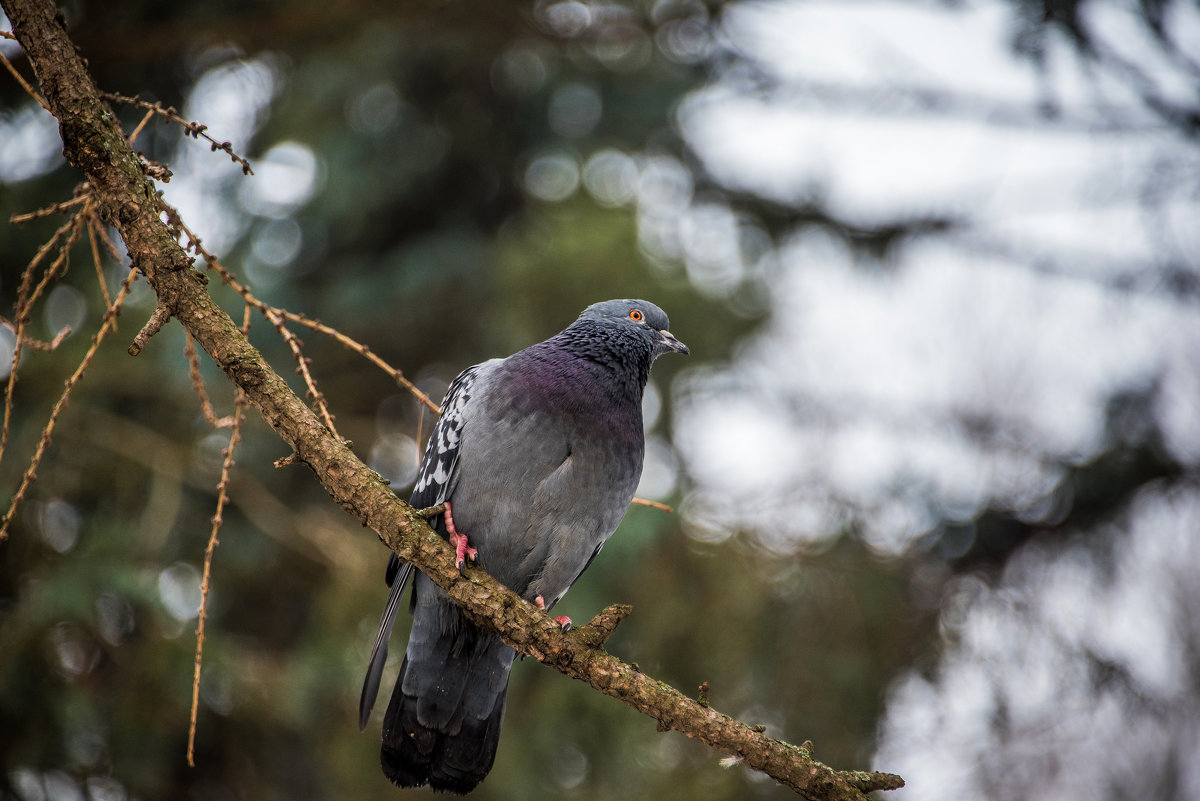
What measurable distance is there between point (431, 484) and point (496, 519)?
16.6 inches

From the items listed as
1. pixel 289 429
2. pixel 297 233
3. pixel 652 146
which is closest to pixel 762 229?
pixel 652 146

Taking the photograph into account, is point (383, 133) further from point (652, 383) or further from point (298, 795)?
point (298, 795)

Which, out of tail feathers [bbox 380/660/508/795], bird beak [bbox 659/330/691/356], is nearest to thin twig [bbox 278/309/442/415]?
tail feathers [bbox 380/660/508/795]

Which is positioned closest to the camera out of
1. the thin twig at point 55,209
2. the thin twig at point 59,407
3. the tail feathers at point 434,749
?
the thin twig at point 59,407

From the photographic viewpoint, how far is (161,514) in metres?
6.92

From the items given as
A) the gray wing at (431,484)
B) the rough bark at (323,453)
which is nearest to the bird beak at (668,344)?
the gray wing at (431,484)

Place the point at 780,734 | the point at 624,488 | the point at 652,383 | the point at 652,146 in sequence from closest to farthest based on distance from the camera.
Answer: the point at 624,488 < the point at 780,734 < the point at 652,383 < the point at 652,146

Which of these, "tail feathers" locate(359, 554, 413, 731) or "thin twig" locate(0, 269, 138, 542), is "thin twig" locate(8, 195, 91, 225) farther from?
"tail feathers" locate(359, 554, 413, 731)

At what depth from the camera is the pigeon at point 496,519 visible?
3.52m

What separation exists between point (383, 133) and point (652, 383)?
4.18m

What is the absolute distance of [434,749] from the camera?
3.65 meters

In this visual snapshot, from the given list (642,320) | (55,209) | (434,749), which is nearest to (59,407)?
(55,209)

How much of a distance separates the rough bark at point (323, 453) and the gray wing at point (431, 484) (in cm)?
98

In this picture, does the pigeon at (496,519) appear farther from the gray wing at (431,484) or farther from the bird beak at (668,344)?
the bird beak at (668,344)
